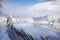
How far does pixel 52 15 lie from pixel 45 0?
0.28 meters

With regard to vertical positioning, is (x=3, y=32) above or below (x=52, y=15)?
below

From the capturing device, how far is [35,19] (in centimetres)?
212

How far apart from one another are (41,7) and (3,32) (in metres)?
0.75

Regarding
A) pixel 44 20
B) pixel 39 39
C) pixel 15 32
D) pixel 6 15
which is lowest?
pixel 39 39

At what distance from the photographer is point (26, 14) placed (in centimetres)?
212

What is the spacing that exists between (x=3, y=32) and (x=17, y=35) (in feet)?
0.76

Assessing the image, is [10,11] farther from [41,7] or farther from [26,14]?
[41,7]

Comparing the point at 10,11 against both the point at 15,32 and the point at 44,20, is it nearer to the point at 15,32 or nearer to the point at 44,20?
the point at 15,32

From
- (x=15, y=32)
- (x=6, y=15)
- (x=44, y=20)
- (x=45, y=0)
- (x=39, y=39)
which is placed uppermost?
(x=45, y=0)

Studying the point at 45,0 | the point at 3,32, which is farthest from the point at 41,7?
the point at 3,32

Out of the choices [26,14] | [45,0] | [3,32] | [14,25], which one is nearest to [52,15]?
[45,0]

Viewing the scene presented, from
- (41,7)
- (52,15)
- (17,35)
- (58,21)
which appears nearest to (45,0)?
(41,7)

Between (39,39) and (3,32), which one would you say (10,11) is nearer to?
(3,32)

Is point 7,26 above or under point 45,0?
under
